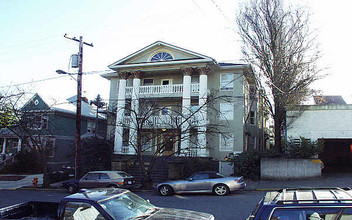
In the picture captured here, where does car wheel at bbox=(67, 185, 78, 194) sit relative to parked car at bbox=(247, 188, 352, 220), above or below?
below

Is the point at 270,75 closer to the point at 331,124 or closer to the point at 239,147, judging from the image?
the point at 331,124

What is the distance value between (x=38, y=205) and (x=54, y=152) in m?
25.2

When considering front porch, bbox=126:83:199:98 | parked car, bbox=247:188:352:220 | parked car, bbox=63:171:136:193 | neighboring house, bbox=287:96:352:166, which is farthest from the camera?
front porch, bbox=126:83:199:98

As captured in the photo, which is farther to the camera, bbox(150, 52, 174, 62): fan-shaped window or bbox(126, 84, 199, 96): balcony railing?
bbox(150, 52, 174, 62): fan-shaped window

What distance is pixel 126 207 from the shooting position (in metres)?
6.05

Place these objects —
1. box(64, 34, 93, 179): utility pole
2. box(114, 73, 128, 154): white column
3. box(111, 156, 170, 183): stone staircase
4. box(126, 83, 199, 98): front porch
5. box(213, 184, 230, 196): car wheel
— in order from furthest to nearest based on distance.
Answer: box(114, 73, 128, 154): white column → box(126, 83, 199, 98): front porch → box(111, 156, 170, 183): stone staircase → box(64, 34, 93, 179): utility pole → box(213, 184, 230, 196): car wheel

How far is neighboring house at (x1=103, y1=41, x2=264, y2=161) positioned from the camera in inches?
969

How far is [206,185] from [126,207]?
891cm

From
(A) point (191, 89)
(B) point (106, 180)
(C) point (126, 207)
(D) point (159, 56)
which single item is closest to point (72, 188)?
(B) point (106, 180)

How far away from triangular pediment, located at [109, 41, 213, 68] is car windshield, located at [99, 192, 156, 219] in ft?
63.2

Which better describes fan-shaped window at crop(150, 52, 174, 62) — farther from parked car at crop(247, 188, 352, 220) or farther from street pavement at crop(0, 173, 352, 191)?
parked car at crop(247, 188, 352, 220)

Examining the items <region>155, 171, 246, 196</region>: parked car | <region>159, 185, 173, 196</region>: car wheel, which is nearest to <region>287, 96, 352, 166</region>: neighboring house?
<region>155, 171, 246, 196</region>: parked car

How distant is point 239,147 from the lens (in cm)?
2464

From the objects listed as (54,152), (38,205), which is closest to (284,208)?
(38,205)
